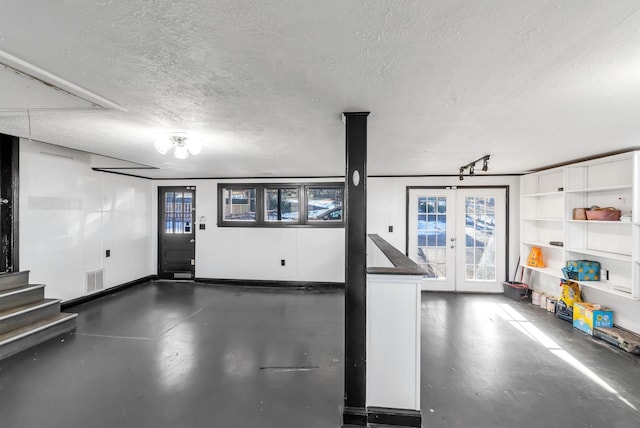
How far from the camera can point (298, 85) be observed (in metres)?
1.53

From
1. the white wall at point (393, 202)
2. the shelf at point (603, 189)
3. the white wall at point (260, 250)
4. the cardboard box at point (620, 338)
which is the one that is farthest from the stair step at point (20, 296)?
the shelf at point (603, 189)

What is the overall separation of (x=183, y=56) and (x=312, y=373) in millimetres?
2652

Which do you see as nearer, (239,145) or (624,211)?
(239,145)

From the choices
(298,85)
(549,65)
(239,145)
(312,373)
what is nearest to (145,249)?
(239,145)

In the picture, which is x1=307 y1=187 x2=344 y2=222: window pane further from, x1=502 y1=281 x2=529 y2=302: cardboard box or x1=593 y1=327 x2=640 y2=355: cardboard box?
x1=593 y1=327 x2=640 y2=355: cardboard box

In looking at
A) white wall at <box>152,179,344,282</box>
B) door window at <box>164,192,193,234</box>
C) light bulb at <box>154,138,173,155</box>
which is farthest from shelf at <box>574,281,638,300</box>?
door window at <box>164,192,193,234</box>

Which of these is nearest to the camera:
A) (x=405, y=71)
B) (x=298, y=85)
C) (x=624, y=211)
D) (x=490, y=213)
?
(x=405, y=71)

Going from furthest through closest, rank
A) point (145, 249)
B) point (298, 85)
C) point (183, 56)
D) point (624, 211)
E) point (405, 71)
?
point (145, 249) < point (624, 211) < point (298, 85) < point (405, 71) < point (183, 56)

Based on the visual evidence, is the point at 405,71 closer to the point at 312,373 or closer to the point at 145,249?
the point at 312,373

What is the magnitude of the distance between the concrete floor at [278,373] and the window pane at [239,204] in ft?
7.47

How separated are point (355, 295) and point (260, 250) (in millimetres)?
4053

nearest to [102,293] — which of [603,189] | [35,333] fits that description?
[35,333]

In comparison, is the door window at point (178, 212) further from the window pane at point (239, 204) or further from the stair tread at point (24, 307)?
the stair tread at point (24, 307)

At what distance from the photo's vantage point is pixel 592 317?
3322 mm
